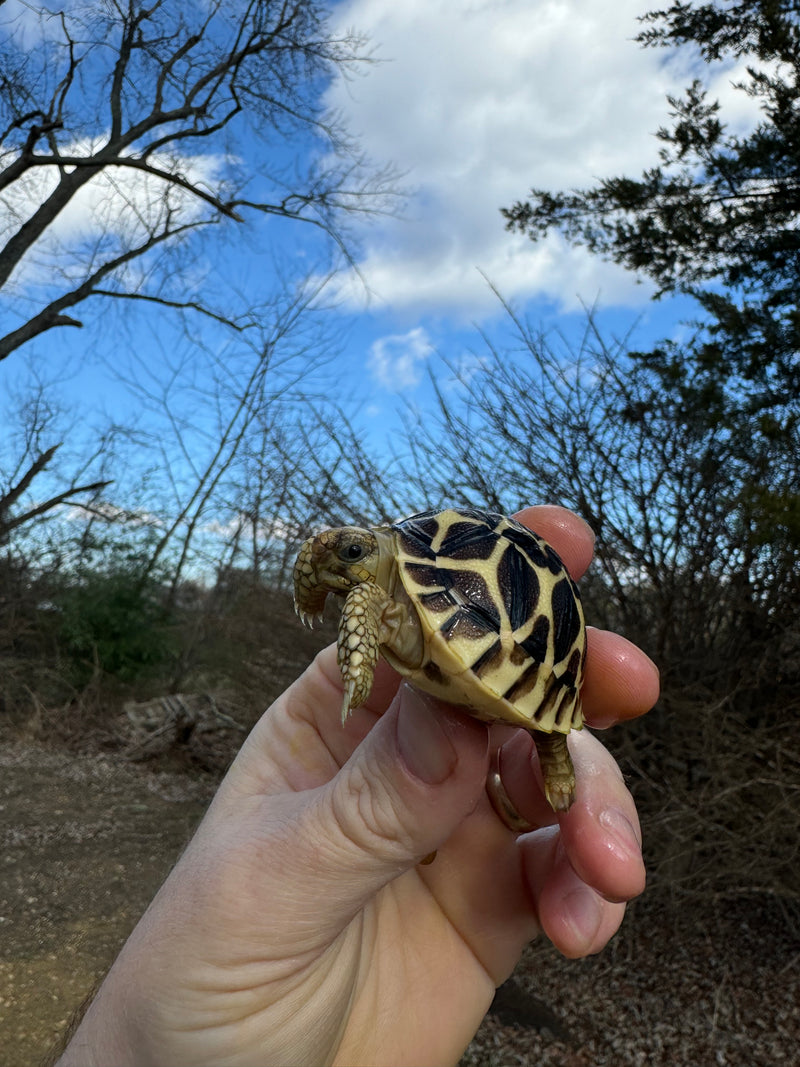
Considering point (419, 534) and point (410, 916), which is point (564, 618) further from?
point (410, 916)

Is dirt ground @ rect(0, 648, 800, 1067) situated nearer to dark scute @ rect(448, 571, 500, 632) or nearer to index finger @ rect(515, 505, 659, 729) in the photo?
index finger @ rect(515, 505, 659, 729)

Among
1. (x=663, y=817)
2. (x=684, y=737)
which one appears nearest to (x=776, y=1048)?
(x=663, y=817)

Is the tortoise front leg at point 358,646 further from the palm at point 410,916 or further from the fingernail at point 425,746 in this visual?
the palm at point 410,916

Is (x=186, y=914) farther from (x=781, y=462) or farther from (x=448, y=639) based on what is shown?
(x=781, y=462)

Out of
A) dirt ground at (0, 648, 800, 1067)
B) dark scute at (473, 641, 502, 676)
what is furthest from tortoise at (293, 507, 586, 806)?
dirt ground at (0, 648, 800, 1067)

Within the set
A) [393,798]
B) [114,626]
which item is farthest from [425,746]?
[114,626]

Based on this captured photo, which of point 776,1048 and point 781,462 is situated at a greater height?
point 781,462
